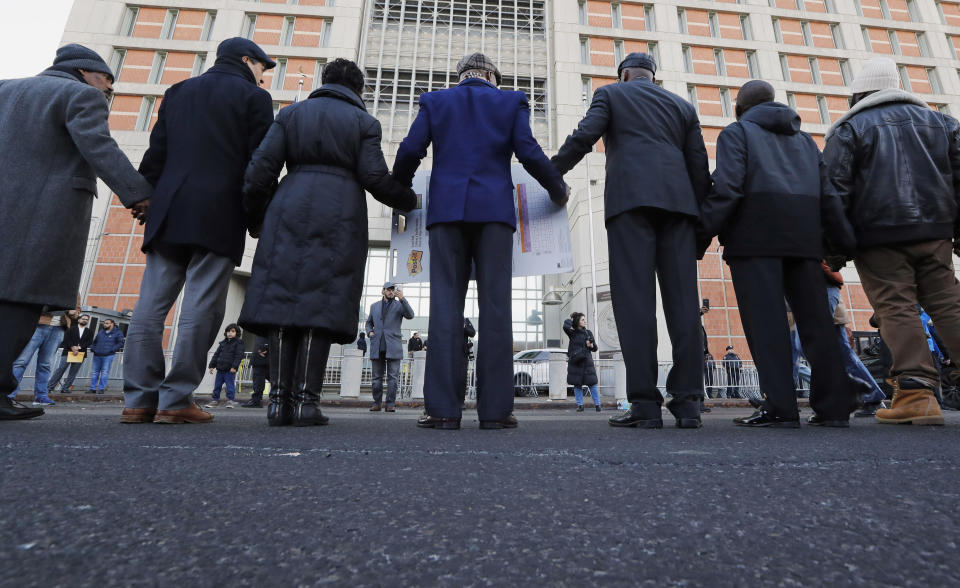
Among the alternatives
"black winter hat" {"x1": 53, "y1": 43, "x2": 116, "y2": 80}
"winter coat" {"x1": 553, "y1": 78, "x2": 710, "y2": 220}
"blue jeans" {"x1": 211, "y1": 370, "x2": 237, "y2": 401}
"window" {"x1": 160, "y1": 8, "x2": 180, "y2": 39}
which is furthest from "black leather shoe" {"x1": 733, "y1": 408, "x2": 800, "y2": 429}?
"window" {"x1": 160, "y1": 8, "x2": 180, "y2": 39}

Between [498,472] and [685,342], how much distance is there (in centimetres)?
194

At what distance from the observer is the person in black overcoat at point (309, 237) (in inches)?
107

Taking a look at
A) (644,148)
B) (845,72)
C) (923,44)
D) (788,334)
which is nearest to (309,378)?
(644,148)

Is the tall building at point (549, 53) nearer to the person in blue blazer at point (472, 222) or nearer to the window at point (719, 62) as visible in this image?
the window at point (719, 62)

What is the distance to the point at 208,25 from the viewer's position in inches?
1016

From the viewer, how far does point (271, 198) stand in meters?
2.98

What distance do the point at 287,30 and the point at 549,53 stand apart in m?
13.9

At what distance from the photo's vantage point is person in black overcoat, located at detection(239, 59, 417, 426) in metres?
2.72

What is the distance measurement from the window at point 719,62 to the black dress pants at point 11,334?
104 feet

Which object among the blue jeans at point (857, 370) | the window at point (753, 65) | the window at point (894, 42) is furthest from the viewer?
the window at point (894, 42)

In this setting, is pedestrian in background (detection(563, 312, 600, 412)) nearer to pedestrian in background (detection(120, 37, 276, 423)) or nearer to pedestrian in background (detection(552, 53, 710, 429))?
pedestrian in background (detection(552, 53, 710, 429))

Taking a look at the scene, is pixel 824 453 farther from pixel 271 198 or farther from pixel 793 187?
pixel 271 198

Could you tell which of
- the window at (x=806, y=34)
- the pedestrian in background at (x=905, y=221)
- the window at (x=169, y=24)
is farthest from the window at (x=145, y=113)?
the window at (x=806, y=34)

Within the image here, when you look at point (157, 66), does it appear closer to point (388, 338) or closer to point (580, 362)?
point (388, 338)
